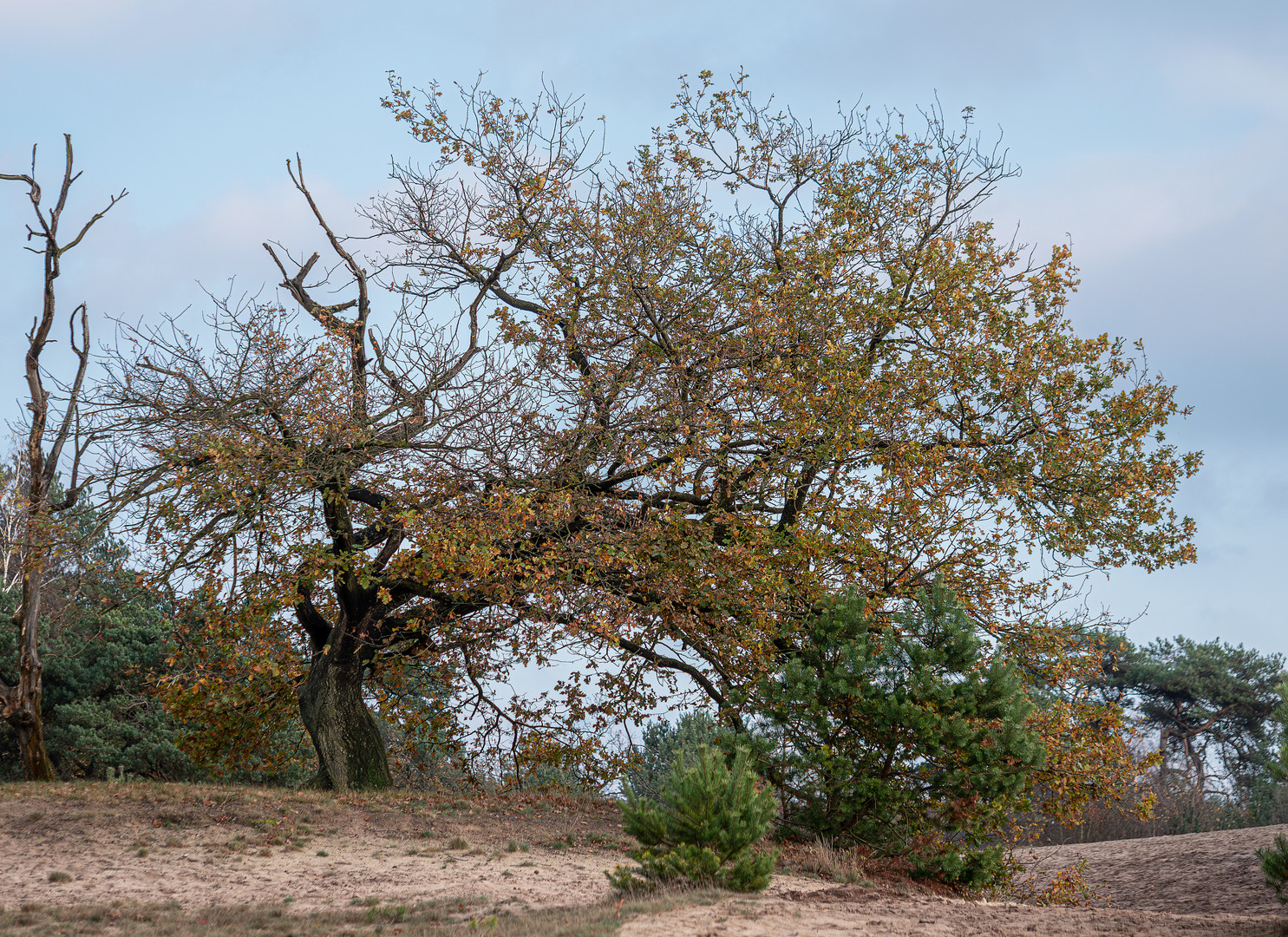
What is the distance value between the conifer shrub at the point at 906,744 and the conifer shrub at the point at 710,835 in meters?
2.70

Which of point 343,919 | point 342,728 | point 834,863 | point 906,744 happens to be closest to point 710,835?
point 834,863

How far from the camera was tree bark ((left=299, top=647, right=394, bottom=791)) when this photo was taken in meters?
14.5

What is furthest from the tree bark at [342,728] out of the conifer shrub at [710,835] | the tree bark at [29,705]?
the conifer shrub at [710,835]

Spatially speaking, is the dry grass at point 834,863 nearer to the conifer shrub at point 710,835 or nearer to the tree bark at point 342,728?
the conifer shrub at point 710,835

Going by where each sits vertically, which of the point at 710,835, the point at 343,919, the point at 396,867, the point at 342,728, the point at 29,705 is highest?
the point at 29,705

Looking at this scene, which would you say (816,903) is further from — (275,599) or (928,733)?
(275,599)

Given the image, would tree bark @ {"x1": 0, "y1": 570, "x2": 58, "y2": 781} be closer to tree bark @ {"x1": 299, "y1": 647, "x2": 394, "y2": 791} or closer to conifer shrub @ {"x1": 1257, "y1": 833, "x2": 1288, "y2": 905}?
tree bark @ {"x1": 299, "y1": 647, "x2": 394, "y2": 791}

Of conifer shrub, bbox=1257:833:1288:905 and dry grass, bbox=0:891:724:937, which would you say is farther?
conifer shrub, bbox=1257:833:1288:905

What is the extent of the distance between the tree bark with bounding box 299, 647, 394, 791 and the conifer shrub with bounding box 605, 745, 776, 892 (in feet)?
24.9

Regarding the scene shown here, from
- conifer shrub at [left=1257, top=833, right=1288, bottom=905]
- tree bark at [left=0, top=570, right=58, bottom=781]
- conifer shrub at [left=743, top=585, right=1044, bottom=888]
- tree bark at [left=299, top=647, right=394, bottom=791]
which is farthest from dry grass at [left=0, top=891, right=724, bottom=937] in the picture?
tree bark at [left=0, top=570, right=58, bottom=781]

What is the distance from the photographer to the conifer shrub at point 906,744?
10.5m

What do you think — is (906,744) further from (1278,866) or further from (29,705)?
(29,705)

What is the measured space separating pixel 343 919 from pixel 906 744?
237 inches

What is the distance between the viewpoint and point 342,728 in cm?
1462
